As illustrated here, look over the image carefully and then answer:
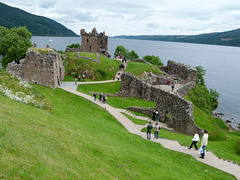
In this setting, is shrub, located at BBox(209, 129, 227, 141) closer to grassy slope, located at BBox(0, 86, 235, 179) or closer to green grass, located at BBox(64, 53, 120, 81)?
grassy slope, located at BBox(0, 86, 235, 179)

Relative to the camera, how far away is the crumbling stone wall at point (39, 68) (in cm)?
3934

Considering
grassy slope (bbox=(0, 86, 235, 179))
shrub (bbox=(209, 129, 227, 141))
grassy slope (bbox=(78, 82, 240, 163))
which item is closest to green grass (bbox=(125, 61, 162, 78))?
grassy slope (bbox=(78, 82, 240, 163))

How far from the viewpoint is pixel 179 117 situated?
31016 millimetres

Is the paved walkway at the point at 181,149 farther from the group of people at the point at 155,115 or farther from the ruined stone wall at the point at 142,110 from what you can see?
the group of people at the point at 155,115

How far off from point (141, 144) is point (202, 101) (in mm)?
42974

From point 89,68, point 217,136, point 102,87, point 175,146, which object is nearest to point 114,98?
point 102,87

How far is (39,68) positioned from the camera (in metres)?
39.8

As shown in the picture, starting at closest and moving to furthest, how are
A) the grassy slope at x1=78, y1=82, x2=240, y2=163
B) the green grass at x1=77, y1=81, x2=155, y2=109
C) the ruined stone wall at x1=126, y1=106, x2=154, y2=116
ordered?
the grassy slope at x1=78, y1=82, x2=240, y2=163 < the ruined stone wall at x1=126, y1=106, x2=154, y2=116 < the green grass at x1=77, y1=81, x2=155, y2=109

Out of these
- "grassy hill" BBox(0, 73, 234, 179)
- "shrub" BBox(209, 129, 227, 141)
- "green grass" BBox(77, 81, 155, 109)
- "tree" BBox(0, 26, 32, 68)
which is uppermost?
"tree" BBox(0, 26, 32, 68)

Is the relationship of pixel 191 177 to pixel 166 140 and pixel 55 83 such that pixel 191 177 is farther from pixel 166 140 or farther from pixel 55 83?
pixel 55 83

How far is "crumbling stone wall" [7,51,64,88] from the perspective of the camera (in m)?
39.3

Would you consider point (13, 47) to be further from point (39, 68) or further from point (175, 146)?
point (175, 146)

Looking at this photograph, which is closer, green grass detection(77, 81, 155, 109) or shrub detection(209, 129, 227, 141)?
shrub detection(209, 129, 227, 141)

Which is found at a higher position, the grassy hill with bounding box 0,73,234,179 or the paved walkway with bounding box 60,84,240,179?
the grassy hill with bounding box 0,73,234,179
